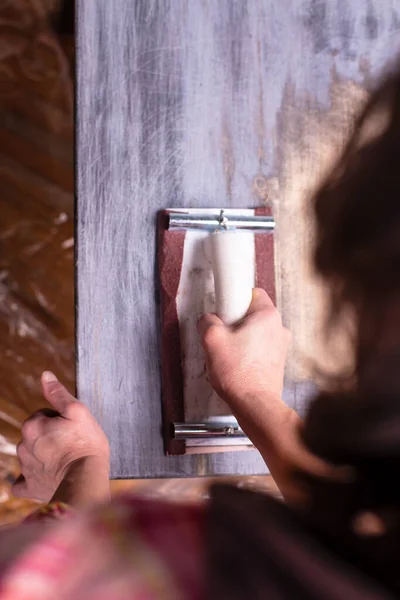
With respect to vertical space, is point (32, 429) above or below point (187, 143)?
below

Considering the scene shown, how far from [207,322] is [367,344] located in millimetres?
421

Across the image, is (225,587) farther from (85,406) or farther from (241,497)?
(85,406)

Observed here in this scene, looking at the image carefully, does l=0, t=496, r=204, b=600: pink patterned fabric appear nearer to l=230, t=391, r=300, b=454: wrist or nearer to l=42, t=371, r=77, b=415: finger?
l=230, t=391, r=300, b=454: wrist

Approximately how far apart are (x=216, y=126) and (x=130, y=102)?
0.13 metres

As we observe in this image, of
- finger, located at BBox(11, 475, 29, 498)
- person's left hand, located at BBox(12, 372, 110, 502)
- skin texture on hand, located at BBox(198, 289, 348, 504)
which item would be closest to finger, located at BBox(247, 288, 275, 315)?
skin texture on hand, located at BBox(198, 289, 348, 504)

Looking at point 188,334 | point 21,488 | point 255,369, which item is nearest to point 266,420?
point 255,369

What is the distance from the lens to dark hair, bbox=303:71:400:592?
1.20 feet

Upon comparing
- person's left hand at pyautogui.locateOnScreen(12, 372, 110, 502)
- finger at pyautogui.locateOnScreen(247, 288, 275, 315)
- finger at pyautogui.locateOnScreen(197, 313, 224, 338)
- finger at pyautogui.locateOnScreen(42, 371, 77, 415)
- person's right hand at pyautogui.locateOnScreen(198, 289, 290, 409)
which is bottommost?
person's left hand at pyautogui.locateOnScreen(12, 372, 110, 502)

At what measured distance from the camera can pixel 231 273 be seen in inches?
31.5

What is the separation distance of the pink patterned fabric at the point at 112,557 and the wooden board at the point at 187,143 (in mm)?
483

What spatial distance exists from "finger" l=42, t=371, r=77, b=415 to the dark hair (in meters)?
0.48

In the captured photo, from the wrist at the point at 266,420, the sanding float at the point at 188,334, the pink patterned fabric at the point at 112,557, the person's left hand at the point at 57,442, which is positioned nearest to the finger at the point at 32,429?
the person's left hand at the point at 57,442

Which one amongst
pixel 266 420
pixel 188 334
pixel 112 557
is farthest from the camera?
pixel 188 334

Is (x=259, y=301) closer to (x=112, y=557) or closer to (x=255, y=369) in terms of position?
(x=255, y=369)
